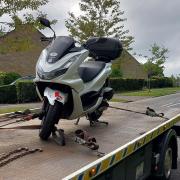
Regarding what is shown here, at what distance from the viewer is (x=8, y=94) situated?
25.0m

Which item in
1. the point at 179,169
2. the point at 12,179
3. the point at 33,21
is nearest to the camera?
the point at 12,179

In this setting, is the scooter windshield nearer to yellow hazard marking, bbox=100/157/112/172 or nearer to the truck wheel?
yellow hazard marking, bbox=100/157/112/172

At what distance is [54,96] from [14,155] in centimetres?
108

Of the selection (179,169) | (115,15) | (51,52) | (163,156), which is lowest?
(179,169)

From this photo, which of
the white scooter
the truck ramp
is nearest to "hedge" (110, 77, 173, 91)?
the truck ramp

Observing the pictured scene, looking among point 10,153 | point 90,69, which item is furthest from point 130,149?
point 90,69

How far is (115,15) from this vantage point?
36.3m

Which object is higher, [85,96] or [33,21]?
[33,21]

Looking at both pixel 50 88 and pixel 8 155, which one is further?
pixel 50 88

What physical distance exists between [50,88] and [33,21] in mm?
13756

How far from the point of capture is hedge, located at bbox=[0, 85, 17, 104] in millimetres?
24875

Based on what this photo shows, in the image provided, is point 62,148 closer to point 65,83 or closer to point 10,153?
point 10,153

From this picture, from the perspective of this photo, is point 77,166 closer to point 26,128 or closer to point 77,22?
point 26,128

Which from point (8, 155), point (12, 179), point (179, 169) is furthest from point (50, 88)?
point (179, 169)
